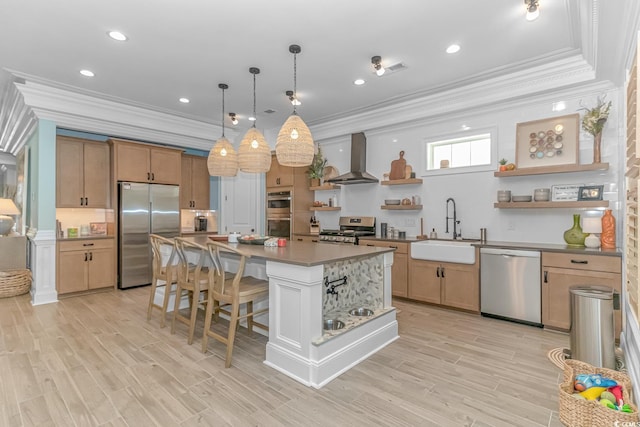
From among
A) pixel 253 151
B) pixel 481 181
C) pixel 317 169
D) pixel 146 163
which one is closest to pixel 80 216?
pixel 146 163

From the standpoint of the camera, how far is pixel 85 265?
16.8ft

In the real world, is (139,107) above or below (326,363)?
above

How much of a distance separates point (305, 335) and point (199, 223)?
16.6 feet

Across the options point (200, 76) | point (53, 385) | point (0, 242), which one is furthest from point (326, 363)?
point (0, 242)

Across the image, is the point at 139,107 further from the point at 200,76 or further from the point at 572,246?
the point at 572,246

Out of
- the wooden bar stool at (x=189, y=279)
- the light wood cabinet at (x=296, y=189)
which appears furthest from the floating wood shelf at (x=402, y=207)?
the wooden bar stool at (x=189, y=279)

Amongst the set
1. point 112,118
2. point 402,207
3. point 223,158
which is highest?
point 112,118

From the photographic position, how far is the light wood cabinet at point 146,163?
5.45m

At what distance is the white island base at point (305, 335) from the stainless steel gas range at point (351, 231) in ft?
8.20

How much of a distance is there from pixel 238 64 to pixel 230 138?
3229 millimetres

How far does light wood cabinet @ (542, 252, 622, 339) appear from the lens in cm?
310

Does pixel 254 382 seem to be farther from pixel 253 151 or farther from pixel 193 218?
pixel 193 218

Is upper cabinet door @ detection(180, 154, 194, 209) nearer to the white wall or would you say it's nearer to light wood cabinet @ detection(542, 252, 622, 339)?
the white wall

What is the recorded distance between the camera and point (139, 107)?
5.32 metres
